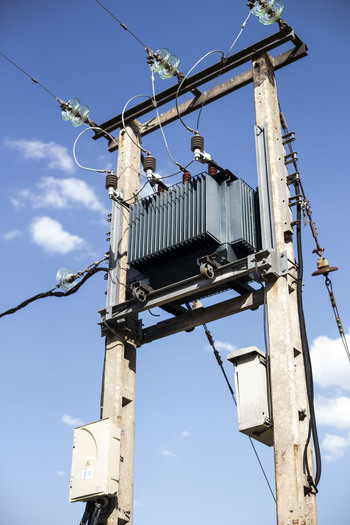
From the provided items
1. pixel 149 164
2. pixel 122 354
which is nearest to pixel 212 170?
pixel 149 164

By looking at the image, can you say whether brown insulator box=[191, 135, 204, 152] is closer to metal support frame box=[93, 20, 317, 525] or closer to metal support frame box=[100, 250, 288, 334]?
metal support frame box=[93, 20, 317, 525]

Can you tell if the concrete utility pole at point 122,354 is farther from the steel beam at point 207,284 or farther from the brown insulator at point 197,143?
the brown insulator at point 197,143

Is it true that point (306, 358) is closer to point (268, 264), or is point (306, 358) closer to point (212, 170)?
point (268, 264)

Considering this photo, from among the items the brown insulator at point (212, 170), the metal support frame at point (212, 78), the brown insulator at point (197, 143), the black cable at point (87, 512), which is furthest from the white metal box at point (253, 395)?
the metal support frame at point (212, 78)

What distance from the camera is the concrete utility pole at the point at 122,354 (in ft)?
32.2

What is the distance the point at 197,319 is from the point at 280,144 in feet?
8.66

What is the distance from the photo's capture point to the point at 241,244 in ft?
33.2

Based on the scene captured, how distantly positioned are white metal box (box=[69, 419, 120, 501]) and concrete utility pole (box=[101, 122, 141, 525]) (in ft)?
0.79

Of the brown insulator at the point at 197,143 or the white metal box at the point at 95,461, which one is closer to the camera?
the white metal box at the point at 95,461

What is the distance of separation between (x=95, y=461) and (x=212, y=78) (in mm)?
5980

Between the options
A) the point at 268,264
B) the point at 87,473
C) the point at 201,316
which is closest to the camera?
the point at 268,264

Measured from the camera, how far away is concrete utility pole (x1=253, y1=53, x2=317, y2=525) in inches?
320

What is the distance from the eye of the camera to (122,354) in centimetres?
1070

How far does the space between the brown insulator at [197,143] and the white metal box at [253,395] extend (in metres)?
2.81
